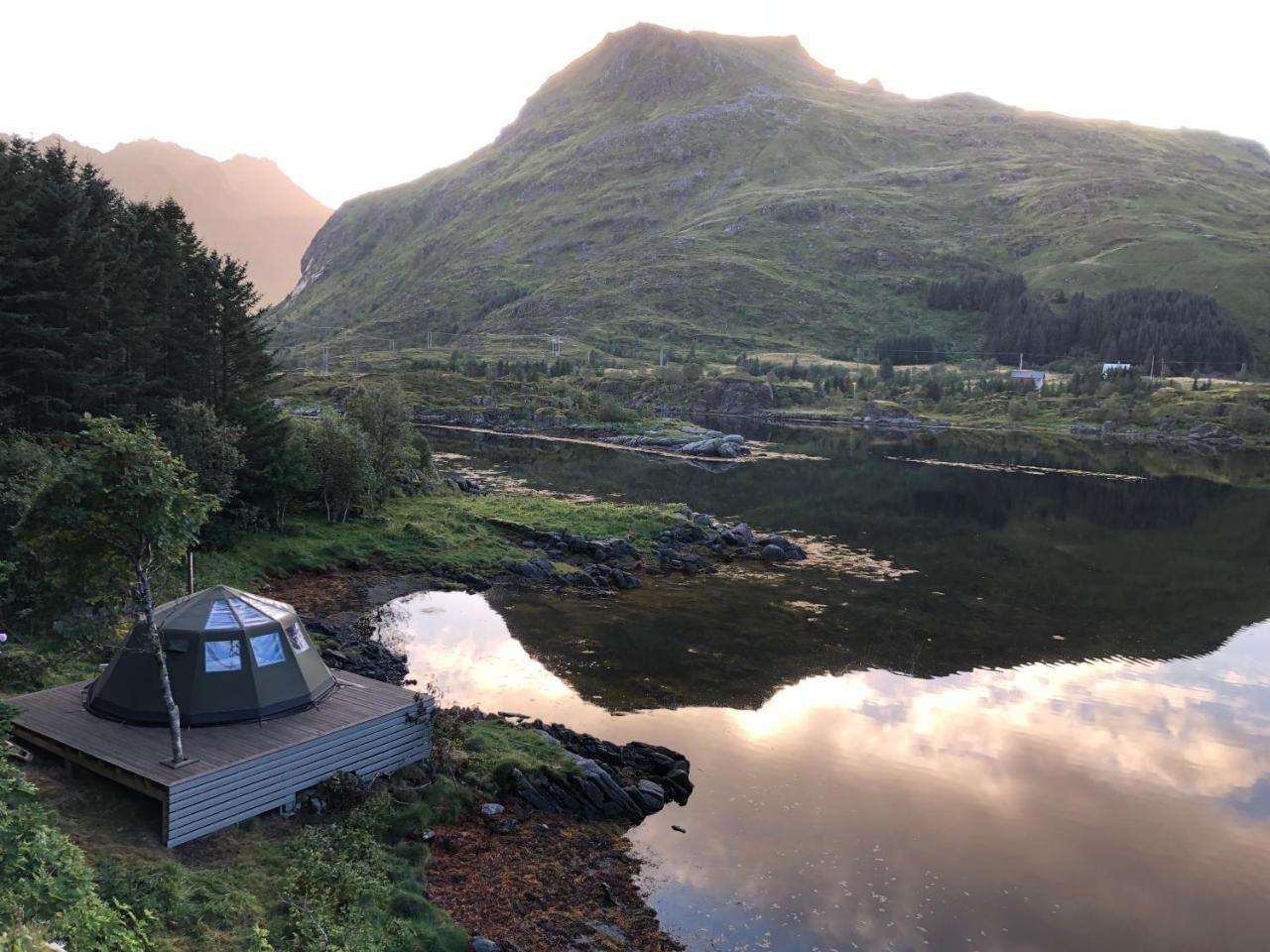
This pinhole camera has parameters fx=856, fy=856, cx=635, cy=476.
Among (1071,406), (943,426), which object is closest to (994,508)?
(943,426)

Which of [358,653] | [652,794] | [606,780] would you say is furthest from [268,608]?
[652,794]

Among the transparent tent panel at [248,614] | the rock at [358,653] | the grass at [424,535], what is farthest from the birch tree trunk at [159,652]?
the grass at [424,535]

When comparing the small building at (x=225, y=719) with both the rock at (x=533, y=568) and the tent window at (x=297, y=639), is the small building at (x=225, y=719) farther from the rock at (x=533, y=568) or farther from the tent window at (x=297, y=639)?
the rock at (x=533, y=568)

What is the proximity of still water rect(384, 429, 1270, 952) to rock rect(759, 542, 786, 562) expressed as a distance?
2181mm

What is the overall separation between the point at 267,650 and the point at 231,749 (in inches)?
119

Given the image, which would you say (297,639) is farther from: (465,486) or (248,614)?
(465,486)

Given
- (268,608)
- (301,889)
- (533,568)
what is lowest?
(533,568)

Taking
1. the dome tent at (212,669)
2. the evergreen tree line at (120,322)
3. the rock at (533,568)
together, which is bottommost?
the rock at (533,568)

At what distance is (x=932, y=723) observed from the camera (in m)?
31.5

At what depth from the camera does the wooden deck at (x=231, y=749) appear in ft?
59.1

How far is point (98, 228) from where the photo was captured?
3978cm

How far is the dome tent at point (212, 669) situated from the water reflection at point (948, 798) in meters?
9.96

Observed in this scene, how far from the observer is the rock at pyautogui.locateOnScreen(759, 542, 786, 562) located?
54.8 metres

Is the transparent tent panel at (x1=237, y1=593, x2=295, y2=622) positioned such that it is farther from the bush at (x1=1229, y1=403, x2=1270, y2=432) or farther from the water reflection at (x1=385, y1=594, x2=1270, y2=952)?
the bush at (x1=1229, y1=403, x2=1270, y2=432)
